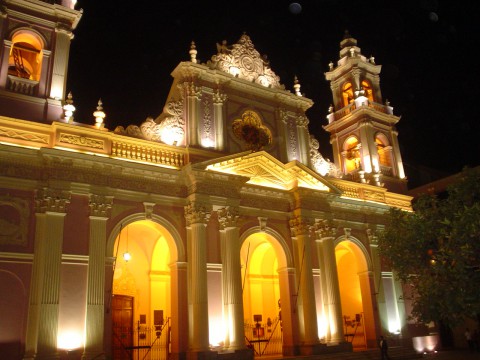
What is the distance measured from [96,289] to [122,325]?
15.5 feet

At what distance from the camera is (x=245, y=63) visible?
80.7 ft

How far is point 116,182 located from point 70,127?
2.67m

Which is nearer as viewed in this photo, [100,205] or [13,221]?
[13,221]

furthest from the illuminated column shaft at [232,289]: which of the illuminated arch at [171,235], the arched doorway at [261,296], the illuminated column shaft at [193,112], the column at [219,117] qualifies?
the illuminated column shaft at [193,112]

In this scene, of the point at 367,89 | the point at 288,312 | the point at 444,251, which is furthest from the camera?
the point at 367,89

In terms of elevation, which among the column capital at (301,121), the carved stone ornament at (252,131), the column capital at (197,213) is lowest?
the column capital at (197,213)

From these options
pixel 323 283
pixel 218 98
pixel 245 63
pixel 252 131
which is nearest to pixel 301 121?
pixel 252 131

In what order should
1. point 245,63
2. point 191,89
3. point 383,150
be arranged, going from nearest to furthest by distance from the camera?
point 191,89 < point 245,63 < point 383,150

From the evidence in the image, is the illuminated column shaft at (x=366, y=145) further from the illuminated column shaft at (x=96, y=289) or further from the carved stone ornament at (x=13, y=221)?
the carved stone ornament at (x=13, y=221)

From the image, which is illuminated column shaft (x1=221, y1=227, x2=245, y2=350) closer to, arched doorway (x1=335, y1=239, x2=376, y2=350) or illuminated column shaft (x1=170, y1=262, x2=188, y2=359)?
illuminated column shaft (x1=170, y1=262, x2=188, y2=359)

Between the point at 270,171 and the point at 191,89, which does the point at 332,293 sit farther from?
the point at 191,89

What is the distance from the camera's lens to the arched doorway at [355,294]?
24.8m

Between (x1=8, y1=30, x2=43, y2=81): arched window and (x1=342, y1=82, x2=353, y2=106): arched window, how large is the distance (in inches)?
742

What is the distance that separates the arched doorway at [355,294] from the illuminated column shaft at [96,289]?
12.5 metres
